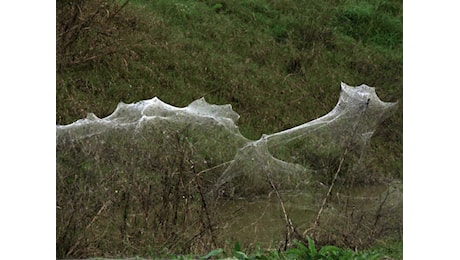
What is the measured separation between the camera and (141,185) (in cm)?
584

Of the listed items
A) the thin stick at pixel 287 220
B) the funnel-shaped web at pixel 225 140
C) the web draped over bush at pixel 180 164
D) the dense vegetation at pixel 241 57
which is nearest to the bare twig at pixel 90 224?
the web draped over bush at pixel 180 164

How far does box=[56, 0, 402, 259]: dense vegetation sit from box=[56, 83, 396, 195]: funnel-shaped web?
0.10 meters

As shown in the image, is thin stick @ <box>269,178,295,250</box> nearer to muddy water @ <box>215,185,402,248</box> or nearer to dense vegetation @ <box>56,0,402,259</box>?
muddy water @ <box>215,185,402,248</box>

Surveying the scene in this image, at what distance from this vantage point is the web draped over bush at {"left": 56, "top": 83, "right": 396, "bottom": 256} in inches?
227

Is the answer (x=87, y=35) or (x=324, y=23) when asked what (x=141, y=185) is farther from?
(x=324, y=23)

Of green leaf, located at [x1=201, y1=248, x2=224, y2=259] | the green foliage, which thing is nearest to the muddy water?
the green foliage

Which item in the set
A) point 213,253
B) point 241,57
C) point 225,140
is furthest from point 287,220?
point 241,57

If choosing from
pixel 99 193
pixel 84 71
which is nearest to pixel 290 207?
pixel 99 193

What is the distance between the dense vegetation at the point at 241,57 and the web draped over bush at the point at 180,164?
121 mm

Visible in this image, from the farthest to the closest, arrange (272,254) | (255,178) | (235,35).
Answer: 1. (235,35)
2. (255,178)
3. (272,254)

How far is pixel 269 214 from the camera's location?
6.01m

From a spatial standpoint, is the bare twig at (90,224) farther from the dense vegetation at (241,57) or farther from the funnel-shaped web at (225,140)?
the dense vegetation at (241,57)

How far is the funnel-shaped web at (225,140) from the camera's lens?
5.91 metres

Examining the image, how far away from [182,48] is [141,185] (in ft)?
3.48
